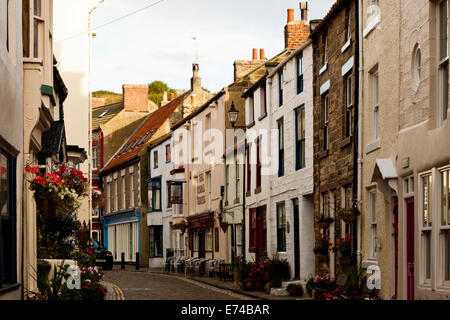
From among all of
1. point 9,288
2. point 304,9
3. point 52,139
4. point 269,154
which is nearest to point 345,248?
point 52,139

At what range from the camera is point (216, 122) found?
38062 mm

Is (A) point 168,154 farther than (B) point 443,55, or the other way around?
(A) point 168,154

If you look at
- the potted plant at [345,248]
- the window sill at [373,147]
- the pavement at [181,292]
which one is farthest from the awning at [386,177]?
the pavement at [181,292]

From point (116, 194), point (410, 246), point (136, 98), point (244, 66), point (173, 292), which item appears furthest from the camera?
point (136, 98)

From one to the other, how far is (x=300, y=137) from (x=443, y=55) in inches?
484

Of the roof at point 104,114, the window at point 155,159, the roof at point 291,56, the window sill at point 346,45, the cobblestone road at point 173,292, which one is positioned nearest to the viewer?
the window sill at point 346,45

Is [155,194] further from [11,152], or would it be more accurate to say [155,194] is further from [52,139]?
[11,152]

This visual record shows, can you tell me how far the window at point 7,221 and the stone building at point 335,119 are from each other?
9.11m

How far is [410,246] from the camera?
14359mm

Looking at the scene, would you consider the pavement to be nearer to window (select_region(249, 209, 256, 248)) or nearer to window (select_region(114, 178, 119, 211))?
window (select_region(249, 209, 256, 248))

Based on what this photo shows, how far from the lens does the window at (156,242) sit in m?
49.4

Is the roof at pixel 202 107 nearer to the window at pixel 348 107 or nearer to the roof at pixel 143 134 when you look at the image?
the roof at pixel 143 134

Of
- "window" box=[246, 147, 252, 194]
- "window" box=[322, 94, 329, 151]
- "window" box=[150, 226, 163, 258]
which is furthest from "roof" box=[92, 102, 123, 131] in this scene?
"window" box=[322, 94, 329, 151]
